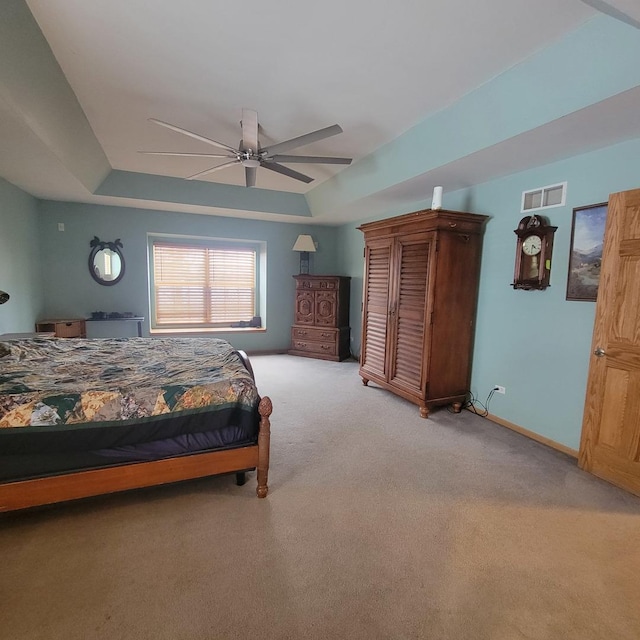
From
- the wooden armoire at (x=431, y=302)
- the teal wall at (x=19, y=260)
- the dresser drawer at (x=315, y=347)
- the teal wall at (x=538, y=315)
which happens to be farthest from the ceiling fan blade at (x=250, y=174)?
the dresser drawer at (x=315, y=347)

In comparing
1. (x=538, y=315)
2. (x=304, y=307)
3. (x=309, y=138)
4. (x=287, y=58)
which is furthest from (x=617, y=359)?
(x=304, y=307)

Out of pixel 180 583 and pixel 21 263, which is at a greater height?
pixel 21 263

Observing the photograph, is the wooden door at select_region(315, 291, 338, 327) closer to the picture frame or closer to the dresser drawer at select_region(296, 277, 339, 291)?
the dresser drawer at select_region(296, 277, 339, 291)

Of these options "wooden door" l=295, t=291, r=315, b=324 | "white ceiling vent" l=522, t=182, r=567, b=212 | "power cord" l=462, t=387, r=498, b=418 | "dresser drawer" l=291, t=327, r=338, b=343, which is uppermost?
"white ceiling vent" l=522, t=182, r=567, b=212

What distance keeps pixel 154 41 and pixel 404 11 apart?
4.84 feet

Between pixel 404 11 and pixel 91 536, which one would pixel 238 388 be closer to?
pixel 91 536

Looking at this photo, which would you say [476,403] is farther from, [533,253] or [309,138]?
[309,138]

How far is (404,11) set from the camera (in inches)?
72.8

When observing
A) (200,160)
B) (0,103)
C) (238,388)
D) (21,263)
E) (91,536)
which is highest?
(200,160)

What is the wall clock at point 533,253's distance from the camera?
2988mm

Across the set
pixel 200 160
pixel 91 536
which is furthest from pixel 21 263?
pixel 91 536

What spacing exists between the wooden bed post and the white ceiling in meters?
2.16

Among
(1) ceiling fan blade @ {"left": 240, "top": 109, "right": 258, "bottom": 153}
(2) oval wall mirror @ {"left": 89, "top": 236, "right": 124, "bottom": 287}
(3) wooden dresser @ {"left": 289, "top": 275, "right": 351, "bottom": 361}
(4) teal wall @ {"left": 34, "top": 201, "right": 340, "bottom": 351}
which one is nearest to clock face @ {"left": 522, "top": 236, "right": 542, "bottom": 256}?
(1) ceiling fan blade @ {"left": 240, "top": 109, "right": 258, "bottom": 153}

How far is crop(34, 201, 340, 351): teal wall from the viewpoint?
4.99 metres
